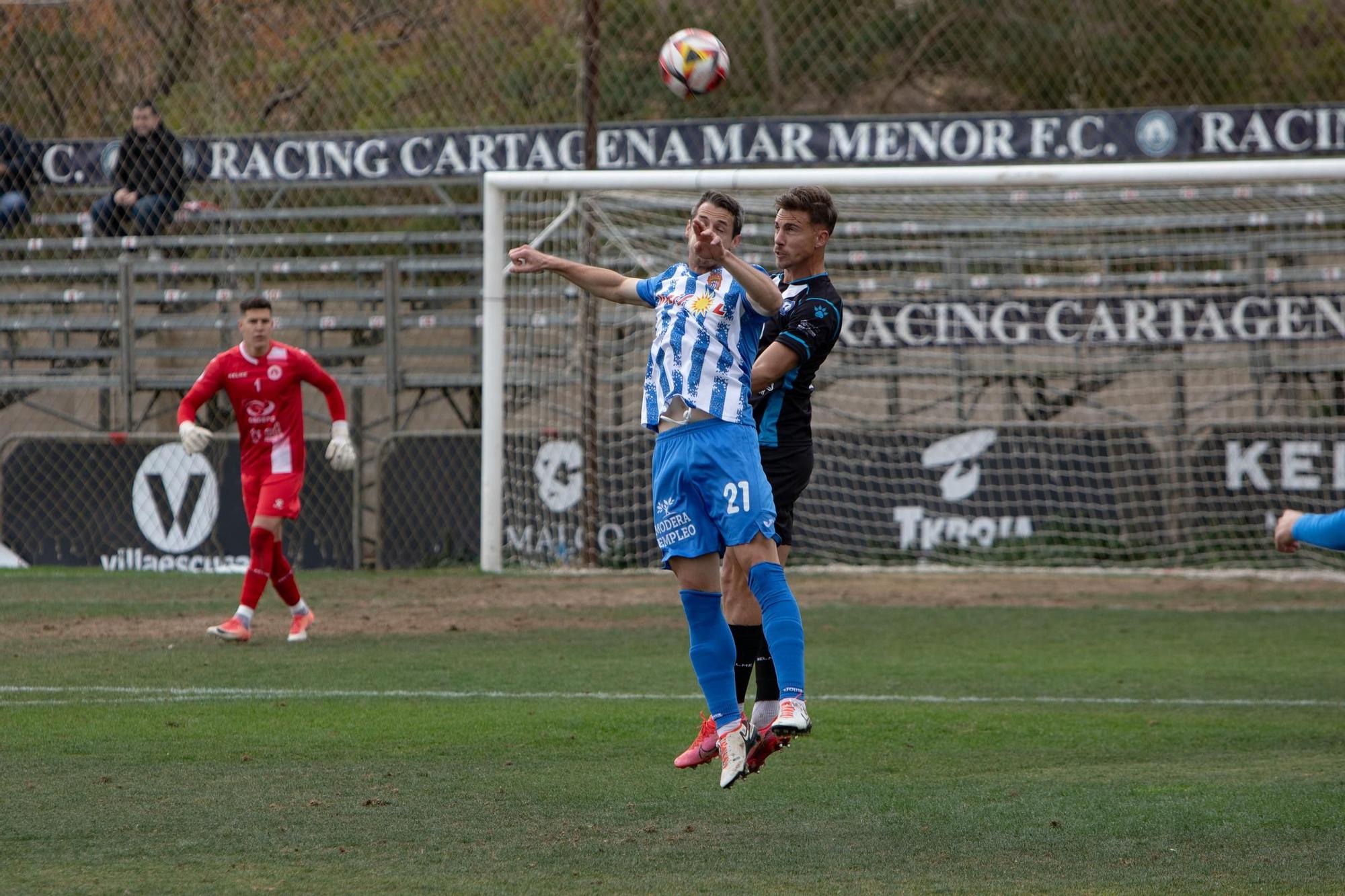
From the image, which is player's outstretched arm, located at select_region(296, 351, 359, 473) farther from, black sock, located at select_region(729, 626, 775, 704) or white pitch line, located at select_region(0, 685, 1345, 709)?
black sock, located at select_region(729, 626, 775, 704)

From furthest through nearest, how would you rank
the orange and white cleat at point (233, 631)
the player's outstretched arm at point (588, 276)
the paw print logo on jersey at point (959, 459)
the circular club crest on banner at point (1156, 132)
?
the circular club crest on banner at point (1156, 132), the paw print logo on jersey at point (959, 459), the orange and white cleat at point (233, 631), the player's outstretched arm at point (588, 276)

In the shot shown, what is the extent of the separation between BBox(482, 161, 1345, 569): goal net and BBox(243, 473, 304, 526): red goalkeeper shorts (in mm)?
3450

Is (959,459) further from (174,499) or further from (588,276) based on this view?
(588,276)

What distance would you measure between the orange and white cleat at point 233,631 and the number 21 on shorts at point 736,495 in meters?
5.17

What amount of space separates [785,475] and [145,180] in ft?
40.2

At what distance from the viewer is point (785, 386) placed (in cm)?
659

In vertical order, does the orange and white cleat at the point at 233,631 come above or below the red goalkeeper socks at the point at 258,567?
below

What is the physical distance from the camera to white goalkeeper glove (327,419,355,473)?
34.2 ft

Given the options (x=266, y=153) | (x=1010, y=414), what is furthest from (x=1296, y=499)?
(x=266, y=153)

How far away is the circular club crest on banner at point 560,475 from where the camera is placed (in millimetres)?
14953

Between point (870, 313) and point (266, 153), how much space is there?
7.10 metres

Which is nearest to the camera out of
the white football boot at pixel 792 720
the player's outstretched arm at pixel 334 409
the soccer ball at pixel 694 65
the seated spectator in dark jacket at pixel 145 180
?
the white football boot at pixel 792 720

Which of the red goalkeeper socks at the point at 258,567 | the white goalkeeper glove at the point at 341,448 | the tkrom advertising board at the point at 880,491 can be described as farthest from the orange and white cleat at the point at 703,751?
the tkrom advertising board at the point at 880,491

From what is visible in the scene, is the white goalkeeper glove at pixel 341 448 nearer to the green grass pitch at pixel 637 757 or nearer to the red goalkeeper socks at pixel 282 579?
the red goalkeeper socks at pixel 282 579
